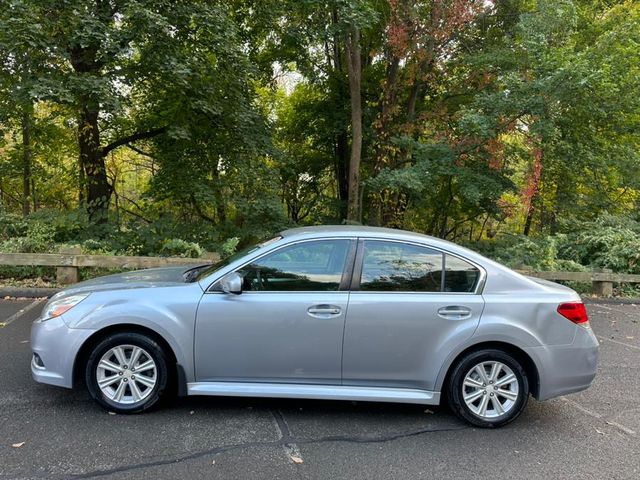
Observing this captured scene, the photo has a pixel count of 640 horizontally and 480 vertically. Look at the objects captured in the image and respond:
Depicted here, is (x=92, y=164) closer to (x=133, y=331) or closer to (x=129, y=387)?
(x=133, y=331)

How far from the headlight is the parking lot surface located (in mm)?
745

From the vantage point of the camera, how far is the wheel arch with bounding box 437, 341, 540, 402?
12.1 feet

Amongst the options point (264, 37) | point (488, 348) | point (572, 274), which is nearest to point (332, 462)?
point (488, 348)

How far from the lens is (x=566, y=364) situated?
3.71 meters

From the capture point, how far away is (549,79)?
955 cm

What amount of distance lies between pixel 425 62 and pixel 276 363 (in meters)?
11.4

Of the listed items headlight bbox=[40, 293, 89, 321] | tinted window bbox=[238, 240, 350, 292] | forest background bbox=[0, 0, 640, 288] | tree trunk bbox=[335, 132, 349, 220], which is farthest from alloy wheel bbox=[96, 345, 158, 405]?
tree trunk bbox=[335, 132, 349, 220]

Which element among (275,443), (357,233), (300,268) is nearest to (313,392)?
(275,443)

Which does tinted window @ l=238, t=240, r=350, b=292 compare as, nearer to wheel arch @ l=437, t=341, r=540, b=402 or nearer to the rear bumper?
wheel arch @ l=437, t=341, r=540, b=402

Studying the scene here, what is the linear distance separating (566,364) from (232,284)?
108 inches

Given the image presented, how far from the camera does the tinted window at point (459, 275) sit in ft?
12.4

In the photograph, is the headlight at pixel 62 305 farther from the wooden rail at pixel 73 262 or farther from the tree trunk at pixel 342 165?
the tree trunk at pixel 342 165

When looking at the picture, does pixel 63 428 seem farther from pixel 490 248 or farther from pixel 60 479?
pixel 490 248

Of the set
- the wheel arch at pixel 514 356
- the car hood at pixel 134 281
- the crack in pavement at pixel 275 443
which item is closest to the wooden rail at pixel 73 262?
the car hood at pixel 134 281
